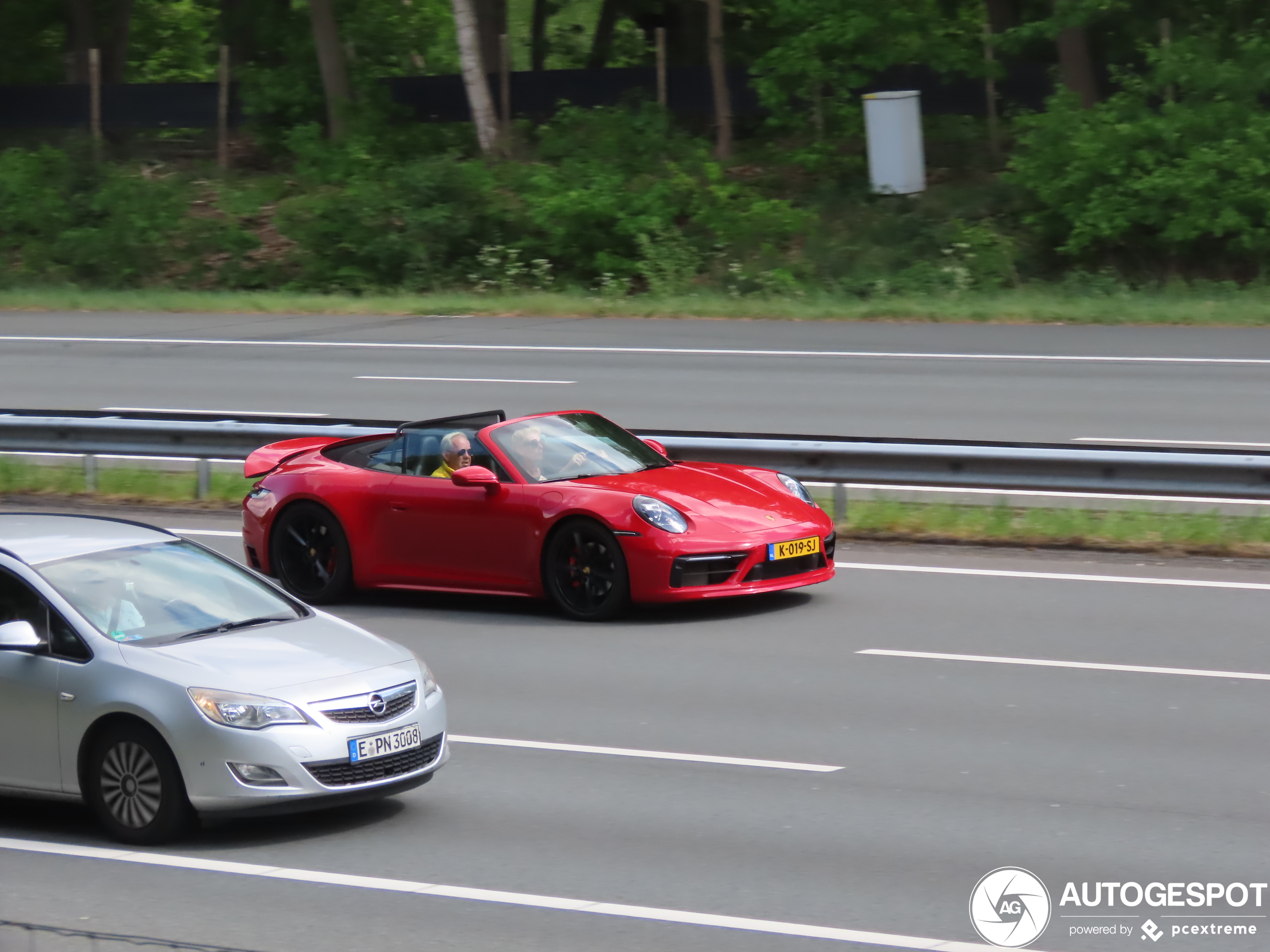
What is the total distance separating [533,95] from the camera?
134ft

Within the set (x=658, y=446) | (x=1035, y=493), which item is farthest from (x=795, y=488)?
(x=1035, y=493)

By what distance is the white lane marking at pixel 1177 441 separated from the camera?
16281 mm

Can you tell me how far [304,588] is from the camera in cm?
1215

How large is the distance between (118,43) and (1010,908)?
48.3m

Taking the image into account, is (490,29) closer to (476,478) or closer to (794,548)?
(476,478)

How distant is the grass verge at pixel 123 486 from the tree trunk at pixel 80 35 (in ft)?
113

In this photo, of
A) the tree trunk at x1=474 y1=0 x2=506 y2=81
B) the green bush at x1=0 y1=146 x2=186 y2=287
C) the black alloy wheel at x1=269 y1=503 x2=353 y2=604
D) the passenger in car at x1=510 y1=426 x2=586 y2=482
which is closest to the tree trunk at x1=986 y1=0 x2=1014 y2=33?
the tree trunk at x1=474 y1=0 x2=506 y2=81

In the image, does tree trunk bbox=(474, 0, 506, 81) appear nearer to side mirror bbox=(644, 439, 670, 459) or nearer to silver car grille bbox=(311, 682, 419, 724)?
side mirror bbox=(644, 439, 670, 459)

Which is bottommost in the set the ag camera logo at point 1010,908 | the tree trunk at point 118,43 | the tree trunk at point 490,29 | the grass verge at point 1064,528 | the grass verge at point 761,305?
the ag camera logo at point 1010,908

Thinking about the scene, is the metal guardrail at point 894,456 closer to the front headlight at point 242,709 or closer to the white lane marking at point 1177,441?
the white lane marking at point 1177,441

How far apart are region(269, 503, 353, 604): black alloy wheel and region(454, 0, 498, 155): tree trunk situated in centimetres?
2639

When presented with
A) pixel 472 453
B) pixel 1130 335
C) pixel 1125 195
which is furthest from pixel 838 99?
pixel 472 453

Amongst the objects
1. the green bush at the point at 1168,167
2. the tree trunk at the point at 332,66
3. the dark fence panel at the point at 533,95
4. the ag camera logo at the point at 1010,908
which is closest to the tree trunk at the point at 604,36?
the dark fence panel at the point at 533,95

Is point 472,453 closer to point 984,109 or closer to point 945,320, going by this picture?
point 945,320
